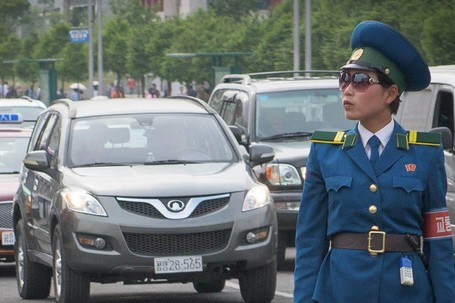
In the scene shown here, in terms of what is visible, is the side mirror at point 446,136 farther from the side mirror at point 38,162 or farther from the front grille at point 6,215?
the front grille at point 6,215

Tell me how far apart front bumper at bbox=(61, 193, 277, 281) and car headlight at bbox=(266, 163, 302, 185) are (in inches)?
147

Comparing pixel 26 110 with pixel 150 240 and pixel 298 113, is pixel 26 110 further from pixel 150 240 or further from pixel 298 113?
pixel 150 240

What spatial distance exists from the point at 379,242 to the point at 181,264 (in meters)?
6.10

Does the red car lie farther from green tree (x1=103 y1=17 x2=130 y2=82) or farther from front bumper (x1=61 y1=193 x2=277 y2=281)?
green tree (x1=103 y1=17 x2=130 y2=82)

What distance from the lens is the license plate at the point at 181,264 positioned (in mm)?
11031

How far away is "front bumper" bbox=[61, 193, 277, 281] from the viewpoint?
11.0 m

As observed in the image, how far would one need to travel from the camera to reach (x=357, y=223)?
16.5 ft

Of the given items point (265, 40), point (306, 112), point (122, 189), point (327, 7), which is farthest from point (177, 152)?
point (265, 40)

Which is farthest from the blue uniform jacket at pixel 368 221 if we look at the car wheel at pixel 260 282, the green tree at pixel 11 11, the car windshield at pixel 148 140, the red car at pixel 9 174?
the green tree at pixel 11 11

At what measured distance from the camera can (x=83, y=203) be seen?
36.7ft

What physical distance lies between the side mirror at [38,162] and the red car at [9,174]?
3.38 meters

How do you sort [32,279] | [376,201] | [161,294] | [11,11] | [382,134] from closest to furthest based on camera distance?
1. [376,201]
2. [382,134]
3. [32,279]
4. [161,294]
5. [11,11]

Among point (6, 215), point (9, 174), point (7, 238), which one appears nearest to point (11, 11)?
point (9, 174)

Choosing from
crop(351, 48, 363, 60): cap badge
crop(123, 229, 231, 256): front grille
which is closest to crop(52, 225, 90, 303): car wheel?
crop(123, 229, 231, 256): front grille
